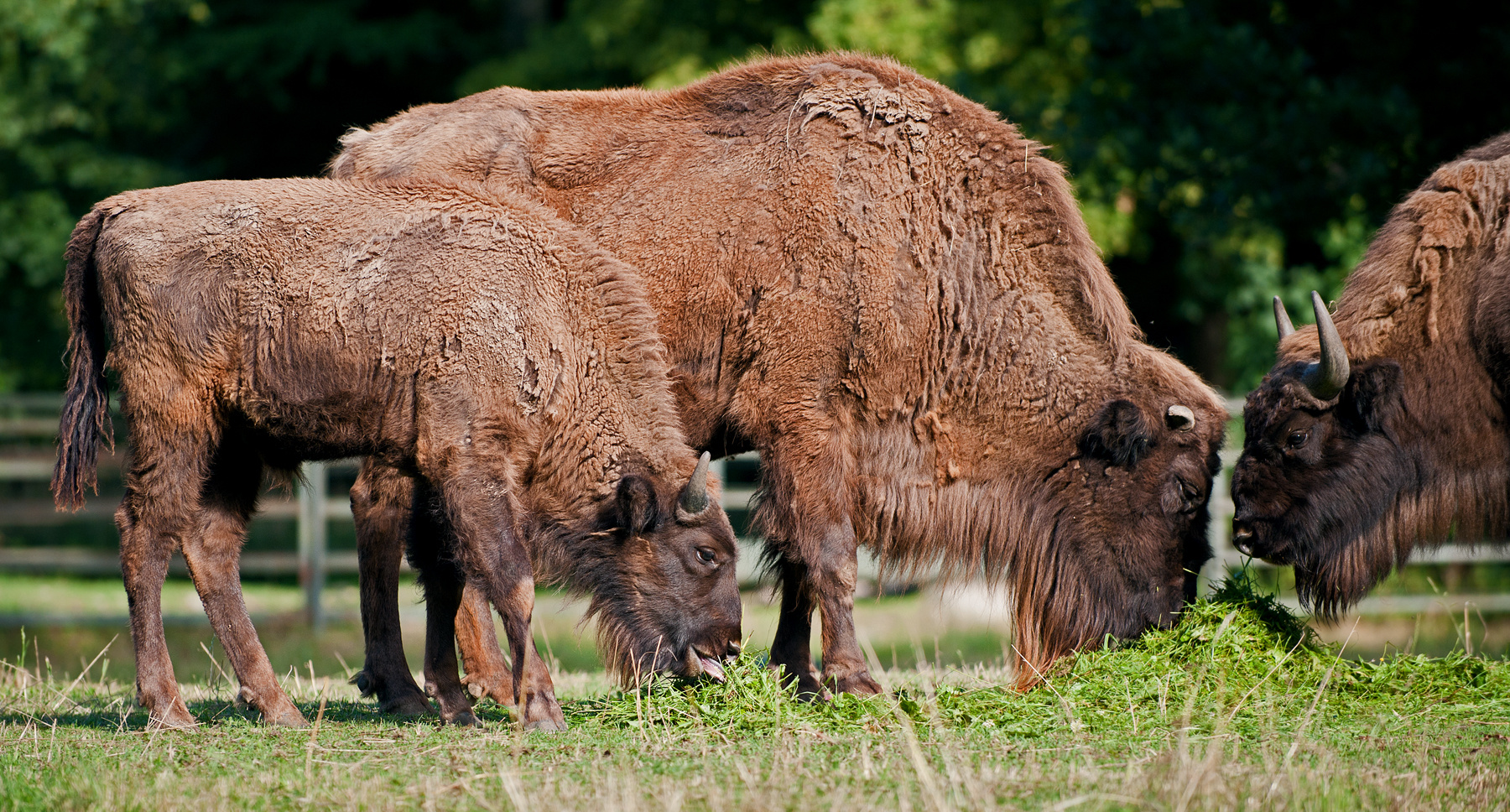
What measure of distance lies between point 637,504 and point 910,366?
1.53 m

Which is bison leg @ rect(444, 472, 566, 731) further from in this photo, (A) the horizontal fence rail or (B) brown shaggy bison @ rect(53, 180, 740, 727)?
(A) the horizontal fence rail

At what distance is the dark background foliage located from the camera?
38.1 feet

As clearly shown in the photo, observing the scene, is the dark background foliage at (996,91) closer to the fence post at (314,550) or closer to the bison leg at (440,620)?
the bison leg at (440,620)

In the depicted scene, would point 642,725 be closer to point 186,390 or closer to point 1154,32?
point 186,390

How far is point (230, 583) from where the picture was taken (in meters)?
5.83

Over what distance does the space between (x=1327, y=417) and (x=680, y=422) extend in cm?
291

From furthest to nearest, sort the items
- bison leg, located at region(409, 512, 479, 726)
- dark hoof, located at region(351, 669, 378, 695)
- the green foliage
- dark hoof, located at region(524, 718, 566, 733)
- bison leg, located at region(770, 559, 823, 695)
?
bison leg, located at region(770, 559, 823, 695), dark hoof, located at region(351, 669, 378, 695), bison leg, located at region(409, 512, 479, 726), dark hoof, located at region(524, 718, 566, 733), the green foliage

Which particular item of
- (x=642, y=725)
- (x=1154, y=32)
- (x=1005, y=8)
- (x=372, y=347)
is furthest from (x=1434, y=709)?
(x=1005, y=8)

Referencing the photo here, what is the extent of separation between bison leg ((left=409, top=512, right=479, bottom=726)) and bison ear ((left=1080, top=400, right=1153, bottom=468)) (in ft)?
9.59

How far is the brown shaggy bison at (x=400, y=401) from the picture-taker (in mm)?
5617

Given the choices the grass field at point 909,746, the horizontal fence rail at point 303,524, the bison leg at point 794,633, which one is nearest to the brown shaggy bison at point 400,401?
the grass field at point 909,746

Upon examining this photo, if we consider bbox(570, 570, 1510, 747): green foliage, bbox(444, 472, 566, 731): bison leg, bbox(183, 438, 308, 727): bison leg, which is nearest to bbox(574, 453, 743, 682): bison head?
bbox(570, 570, 1510, 747): green foliage

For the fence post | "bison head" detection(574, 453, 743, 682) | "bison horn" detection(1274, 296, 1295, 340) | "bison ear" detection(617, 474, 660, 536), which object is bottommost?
the fence post

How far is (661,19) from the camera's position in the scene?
1728 cm
